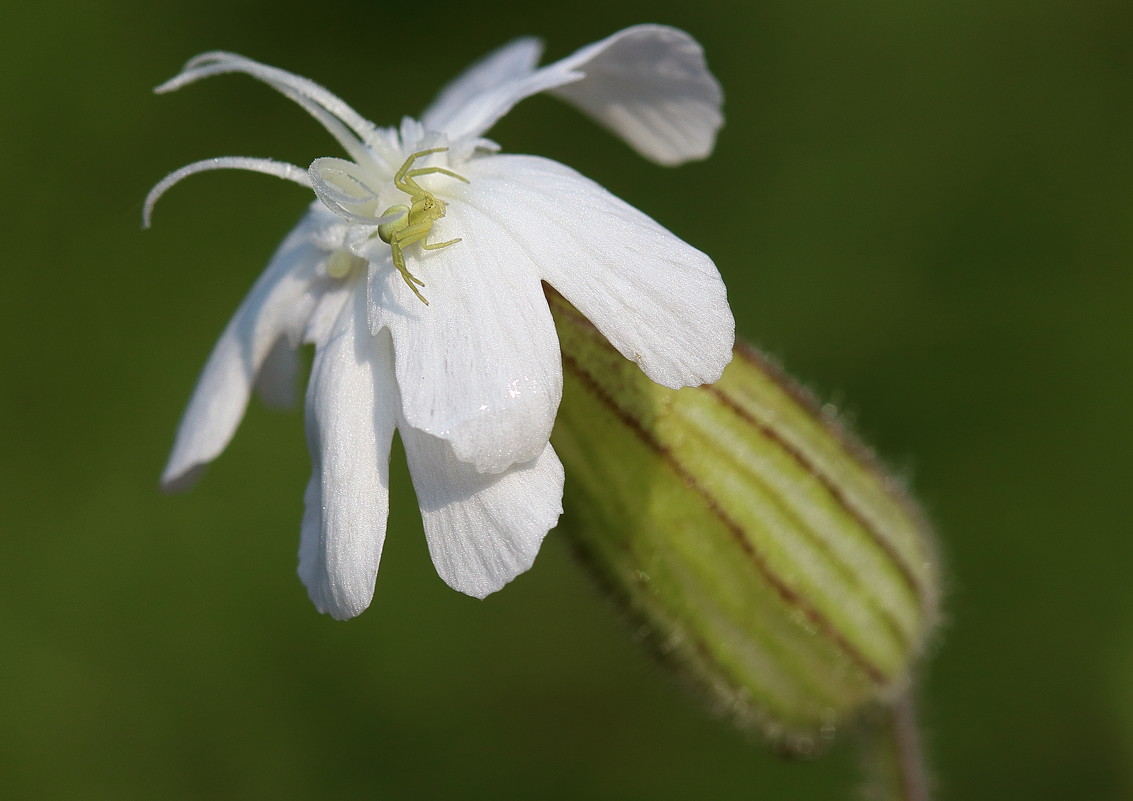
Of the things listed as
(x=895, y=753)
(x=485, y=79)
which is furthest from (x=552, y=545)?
(x=485, y=79)

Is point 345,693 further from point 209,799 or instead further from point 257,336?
point 257,336

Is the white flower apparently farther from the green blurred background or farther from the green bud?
the green blurred background

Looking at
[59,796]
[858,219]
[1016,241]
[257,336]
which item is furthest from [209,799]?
[1016,241]

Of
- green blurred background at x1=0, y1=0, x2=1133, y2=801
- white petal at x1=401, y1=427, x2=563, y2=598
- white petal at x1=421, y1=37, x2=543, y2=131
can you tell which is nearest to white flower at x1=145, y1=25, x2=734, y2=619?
white petal at x1=401, y1=427, x2=563, y2=598

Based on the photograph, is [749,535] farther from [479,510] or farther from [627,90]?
[627,90]

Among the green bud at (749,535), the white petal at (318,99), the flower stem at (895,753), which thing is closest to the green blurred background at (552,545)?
the flower stem at (895,753)

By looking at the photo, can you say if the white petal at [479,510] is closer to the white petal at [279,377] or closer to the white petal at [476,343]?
the white petal at [476,343]
